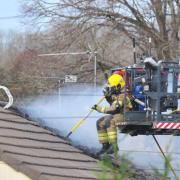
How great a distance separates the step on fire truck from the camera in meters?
8.94

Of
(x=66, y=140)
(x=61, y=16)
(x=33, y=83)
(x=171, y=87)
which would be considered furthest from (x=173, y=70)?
(x=61, y=16)

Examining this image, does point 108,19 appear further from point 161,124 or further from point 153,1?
point 161,124

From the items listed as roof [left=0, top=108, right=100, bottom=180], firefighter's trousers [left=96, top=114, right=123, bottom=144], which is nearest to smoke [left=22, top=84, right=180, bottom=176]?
firefighter's trousers [left=96, top=114, right=123, bottom=144]

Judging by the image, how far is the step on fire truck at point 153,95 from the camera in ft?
29.3

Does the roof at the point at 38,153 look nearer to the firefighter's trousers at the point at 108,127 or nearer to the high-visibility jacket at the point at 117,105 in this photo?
the firefighter's trousers at the point at 108,127

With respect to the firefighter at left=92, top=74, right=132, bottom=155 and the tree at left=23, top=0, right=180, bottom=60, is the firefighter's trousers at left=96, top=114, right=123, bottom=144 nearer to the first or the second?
the firefighter at left=92, top=74, right=132, bottom=155

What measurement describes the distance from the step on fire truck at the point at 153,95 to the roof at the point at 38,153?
1.18m

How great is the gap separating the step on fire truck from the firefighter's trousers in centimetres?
12

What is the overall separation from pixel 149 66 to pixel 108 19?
16.8 m

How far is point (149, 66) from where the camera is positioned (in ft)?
29.1

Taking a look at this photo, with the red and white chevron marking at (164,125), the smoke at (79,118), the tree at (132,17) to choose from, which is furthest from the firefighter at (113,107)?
the tree at (132,17)

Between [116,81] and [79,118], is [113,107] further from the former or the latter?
[79,118]

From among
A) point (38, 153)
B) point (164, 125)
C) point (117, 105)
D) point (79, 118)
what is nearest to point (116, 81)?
point (117, 105)

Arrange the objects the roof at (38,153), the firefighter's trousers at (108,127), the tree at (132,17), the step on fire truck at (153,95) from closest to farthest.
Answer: the roof at (38,153) < the step on fire truck at (153,95) < the firefighter's trousers at (108,127) < the tree at (132,17)
